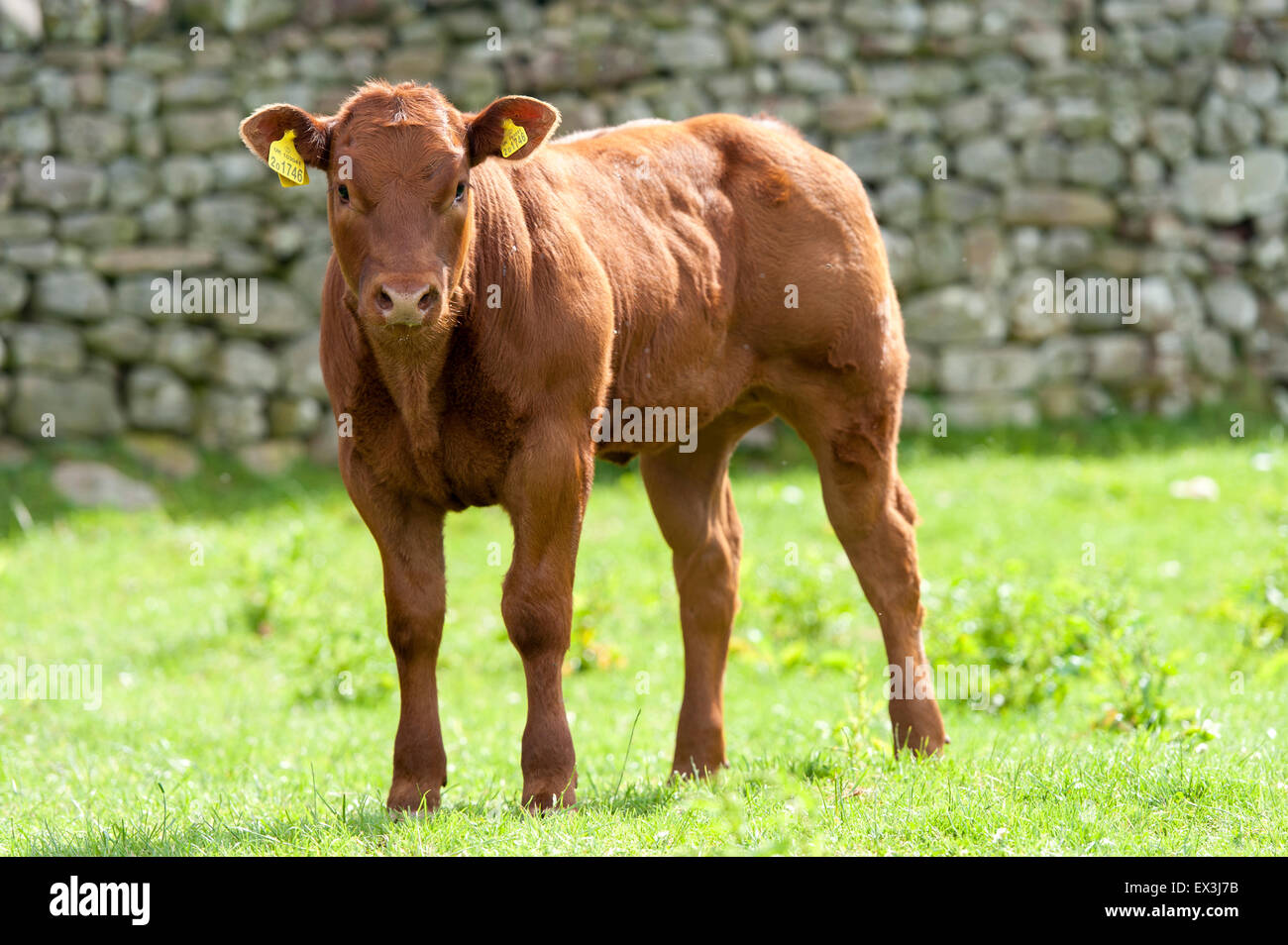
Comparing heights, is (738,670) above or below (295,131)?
below

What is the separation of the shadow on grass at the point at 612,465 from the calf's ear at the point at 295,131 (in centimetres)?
749

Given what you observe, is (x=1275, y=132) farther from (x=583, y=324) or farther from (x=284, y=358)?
(x=583, y=324)

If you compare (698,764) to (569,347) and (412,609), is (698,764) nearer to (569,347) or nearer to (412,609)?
(412,609)

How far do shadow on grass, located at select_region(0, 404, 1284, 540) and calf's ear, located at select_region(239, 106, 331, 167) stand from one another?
7488 millimetres

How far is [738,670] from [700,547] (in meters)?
2.82

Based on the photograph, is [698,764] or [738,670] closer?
[698,764]

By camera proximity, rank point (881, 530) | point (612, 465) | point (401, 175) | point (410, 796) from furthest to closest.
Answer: point (612, 465) < point (881, 530) < point (410, 796) < point (401, 175)

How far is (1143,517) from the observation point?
454 inches

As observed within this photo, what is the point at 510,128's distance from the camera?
4719 millimetres

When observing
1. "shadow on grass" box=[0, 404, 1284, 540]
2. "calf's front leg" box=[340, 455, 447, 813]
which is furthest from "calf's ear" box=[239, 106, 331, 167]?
"shadow on grass" box=[0, 404, 1284, 540]

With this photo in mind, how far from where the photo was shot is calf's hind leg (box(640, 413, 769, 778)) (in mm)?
6164

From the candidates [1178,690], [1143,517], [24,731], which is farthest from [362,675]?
[1143,517]

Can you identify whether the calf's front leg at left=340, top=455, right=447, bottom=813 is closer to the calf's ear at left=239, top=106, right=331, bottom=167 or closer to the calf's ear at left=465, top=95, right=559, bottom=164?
the calf's ear at left=239, top=106, right=331, bottom=167

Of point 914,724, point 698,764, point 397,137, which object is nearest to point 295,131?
point 397,137
